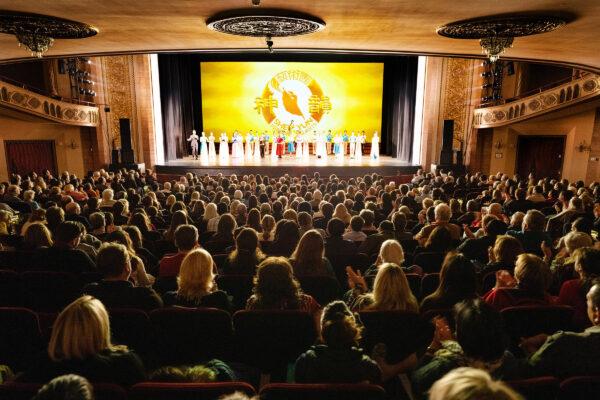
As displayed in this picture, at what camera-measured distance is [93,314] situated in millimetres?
1822


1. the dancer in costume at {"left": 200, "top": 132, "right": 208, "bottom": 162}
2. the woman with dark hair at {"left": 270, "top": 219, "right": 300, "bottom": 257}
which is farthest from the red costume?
the woman with dark hair at {"left": 270, "top": 219, "right": 300, "bottom": 257}

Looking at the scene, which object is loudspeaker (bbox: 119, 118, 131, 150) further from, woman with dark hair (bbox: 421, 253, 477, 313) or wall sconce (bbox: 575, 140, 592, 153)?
wall sconce (bbox: 575, 140, 592, 153)

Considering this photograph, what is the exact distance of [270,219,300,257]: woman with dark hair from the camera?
4595mm

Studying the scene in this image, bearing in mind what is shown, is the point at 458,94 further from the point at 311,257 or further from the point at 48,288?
the point at 48,288

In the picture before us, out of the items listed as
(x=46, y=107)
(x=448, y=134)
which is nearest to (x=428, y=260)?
(x=448, y=134)

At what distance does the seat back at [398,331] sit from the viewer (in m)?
2.52

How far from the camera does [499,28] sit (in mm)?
5480

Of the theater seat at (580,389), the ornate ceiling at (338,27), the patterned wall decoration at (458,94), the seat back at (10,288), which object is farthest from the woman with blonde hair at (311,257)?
the patterned wall decoration at (458,94)

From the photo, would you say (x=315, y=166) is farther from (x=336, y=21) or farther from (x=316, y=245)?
(x=316, y=245)

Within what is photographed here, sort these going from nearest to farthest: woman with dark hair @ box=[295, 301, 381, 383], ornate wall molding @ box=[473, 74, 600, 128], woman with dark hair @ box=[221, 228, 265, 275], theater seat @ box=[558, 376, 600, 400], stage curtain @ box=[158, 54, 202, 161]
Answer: theater seat @ box=[558, 376, 600, 400]
woman with dark hair @ box=[295, 301, 381, 383]
woman with dark hair @ box=[221, 228, 265, 275]
ornate wall molding @ box=[473, 74, 600, 128]
stage curtain @ box=[158, 54, 202, 161]

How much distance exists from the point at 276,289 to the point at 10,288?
8.00ft

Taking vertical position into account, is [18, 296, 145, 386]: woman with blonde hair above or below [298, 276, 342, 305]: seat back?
above

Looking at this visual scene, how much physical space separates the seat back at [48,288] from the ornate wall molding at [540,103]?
11.3 metres

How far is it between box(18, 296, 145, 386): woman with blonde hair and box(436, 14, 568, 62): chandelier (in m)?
5.45
